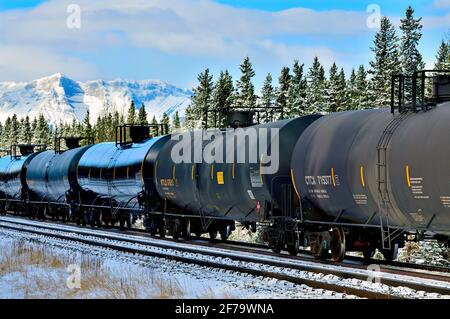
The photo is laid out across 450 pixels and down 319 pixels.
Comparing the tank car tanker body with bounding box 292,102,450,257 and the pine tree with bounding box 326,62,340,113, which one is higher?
the pine tree with bounding box 326,62,340,113

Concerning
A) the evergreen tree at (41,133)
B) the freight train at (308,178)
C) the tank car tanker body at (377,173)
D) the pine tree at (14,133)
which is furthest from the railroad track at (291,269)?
the pine tree at (14,133)

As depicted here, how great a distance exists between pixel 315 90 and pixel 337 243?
228ft

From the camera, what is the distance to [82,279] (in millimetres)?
15070

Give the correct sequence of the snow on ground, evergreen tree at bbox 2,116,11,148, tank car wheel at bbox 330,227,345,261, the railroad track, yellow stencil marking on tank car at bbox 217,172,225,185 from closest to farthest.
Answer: the snow on ground
the railroad track
tank car wheel at bbox 330,227,345,261
yellow stencil marking on tank car at bbox 217,172,225,185
evergreen tree at bbox 2,116,11,148

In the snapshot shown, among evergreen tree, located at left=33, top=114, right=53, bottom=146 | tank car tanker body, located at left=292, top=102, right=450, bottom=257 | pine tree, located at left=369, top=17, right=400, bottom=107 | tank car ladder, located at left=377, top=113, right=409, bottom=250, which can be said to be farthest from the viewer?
evergreen tree, located at left=33, top=114, right=53, bottom=146

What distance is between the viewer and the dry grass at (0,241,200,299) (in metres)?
13.3

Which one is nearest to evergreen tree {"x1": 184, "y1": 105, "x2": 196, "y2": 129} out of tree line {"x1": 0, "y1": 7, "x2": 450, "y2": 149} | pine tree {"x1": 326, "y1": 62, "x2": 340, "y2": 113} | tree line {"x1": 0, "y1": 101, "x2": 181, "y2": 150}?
tree line {"x1": 0, "y1": 7, "x2": 450, "y2": 149}

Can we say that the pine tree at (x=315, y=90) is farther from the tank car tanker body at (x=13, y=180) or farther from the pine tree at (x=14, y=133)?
the pine tree at (x=14, y=133)

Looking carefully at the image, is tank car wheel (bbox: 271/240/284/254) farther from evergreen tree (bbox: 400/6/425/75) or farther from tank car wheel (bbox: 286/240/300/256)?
evergreen tree (bbox: 400/6/425/75)

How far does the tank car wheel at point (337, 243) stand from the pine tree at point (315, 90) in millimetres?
56164

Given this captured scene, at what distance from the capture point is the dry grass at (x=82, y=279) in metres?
13.3

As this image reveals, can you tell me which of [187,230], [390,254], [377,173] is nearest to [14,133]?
[187,230]

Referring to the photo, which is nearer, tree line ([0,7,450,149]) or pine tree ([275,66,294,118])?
tree line ([0,7,450,149])
